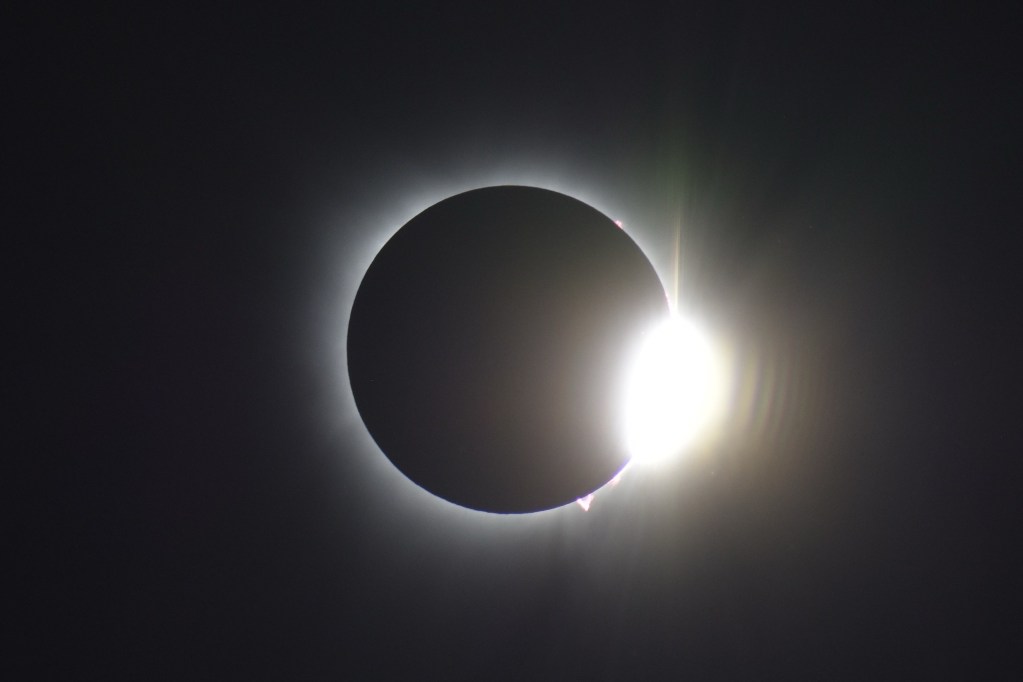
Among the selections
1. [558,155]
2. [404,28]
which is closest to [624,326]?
[558,155]

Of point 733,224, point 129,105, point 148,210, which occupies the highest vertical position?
point 733,224

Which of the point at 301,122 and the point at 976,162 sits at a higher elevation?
the point at 976,162

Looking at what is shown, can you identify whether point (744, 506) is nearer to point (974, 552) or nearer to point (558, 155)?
point (974, 552)

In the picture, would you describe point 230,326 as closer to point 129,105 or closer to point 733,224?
point 129,105

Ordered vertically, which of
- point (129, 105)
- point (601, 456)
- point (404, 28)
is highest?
point (404, 28)

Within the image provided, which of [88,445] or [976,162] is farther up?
[976,162]

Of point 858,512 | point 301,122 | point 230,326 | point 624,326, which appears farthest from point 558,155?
point 858,512
